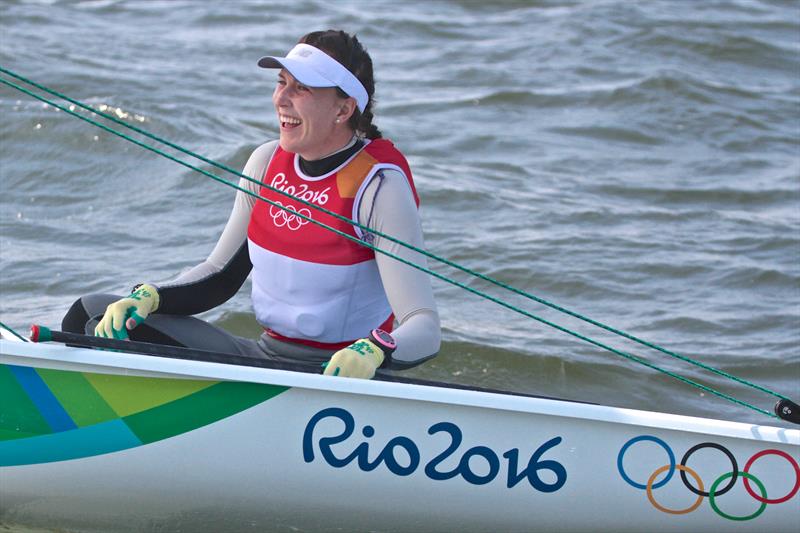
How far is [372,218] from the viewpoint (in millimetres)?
2770

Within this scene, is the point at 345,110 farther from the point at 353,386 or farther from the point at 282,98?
the point at 353,386

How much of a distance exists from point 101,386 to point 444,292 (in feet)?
9.58

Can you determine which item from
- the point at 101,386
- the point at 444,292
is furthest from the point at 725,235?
the point at 101,386

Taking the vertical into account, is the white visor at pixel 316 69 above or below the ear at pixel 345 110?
above

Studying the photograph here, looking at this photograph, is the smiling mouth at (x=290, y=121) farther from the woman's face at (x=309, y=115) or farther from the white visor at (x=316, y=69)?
the white visor at (x=316, y=69)

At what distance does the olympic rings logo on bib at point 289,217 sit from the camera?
111 inches

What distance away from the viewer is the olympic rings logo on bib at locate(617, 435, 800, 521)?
8.84 ft

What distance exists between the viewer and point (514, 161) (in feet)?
23.6

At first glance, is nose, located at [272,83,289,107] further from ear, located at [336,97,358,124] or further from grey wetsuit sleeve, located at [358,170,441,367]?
grey wetsuit sleeve, located at [358,170,441,367]

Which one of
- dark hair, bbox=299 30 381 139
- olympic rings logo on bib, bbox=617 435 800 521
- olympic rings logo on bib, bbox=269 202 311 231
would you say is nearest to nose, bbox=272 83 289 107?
dark hair, bbox=299 30 381 139

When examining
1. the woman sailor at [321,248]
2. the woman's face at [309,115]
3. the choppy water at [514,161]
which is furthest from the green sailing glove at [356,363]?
the choppy water at [514,161]

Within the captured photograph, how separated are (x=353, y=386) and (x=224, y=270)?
24.1 inches

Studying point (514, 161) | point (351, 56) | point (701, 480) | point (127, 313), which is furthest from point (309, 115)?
point (514, 161)

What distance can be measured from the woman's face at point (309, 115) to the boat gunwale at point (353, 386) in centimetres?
53
